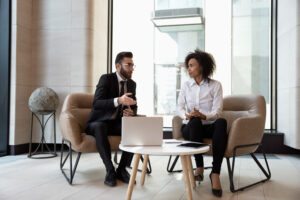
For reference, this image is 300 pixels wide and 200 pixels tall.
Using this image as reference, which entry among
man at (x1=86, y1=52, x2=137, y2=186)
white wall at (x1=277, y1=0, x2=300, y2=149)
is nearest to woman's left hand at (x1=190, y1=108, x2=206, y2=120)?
man at (x1=86, y1=52, x2=137, y2=186)

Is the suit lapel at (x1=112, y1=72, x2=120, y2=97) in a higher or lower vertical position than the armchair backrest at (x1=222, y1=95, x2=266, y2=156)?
higher

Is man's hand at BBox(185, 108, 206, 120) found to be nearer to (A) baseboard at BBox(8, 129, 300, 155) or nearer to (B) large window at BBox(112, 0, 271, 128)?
(A) baseboard at BBox(8, 129, 300, 155)

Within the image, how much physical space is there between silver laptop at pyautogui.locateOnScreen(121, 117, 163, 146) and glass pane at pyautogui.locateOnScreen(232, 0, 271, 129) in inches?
115

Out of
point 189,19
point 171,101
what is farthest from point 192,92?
point 189,19

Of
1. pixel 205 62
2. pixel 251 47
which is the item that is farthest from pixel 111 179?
pixel 251 47

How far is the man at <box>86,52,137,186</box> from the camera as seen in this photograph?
8.62 feet

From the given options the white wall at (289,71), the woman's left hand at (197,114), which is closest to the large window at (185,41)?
the white wall at (289,71)

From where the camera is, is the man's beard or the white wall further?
the white wall

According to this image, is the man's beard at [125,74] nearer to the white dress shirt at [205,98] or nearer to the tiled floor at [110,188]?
the white dress shirt at [205,98]

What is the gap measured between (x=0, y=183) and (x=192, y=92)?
2008mm

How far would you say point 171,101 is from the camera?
15.9 feet

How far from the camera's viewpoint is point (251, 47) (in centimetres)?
466

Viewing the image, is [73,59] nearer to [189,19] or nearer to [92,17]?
[92,17]

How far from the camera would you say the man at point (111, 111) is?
2627mm
